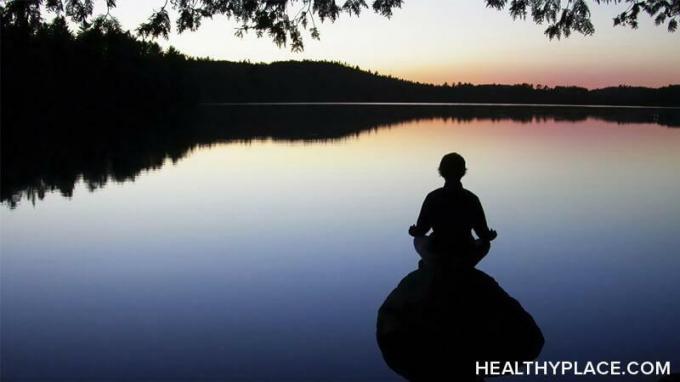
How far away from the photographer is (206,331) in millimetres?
8141

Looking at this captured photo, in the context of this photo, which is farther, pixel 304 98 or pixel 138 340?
pixel 304 98

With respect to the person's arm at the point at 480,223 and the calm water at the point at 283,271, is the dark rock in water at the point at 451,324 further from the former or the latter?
the calm water at the point at 283,271

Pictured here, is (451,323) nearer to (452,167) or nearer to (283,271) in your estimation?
(452,167)

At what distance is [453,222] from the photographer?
19.6 feet

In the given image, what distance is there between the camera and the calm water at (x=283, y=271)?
7.36 m

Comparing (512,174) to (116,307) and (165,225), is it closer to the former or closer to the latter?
(165,225)

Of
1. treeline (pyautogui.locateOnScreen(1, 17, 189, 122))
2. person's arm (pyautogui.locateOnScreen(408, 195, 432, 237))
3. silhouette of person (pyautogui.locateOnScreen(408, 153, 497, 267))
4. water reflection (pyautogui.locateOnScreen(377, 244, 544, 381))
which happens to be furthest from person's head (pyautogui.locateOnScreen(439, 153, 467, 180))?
treeline (pyautogui.locateOnScreen(1, 17, 189, 122))

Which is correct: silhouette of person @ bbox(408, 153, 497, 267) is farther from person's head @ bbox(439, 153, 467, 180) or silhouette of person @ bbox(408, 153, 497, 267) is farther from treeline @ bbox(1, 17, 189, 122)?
treeline @ bbox(1, 17, 189, 122)

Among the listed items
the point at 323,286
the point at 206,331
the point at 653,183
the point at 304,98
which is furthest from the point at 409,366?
the point at 304,98

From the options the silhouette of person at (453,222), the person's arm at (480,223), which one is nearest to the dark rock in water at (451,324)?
the silhouette of person at (453,222)

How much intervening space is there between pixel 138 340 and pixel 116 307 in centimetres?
176

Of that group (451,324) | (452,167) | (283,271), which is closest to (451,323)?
(451,324)

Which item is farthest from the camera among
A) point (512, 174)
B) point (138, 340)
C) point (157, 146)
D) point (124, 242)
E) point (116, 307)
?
point (157, 146)

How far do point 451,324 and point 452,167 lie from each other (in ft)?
5.42
